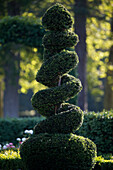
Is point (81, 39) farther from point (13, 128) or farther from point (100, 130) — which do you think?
point (100, 130)

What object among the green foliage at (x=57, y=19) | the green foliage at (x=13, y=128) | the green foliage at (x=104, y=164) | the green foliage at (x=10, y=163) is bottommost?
the green foliage at (x=13, y=128)

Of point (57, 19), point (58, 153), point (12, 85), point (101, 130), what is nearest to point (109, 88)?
point (12, 85)

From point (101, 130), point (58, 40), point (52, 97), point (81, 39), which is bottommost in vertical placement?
point (101, 130)

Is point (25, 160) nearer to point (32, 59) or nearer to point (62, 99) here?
point (62, 99)

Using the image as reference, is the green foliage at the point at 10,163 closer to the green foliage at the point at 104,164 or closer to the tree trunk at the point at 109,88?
the green foliage at the point at 104,164

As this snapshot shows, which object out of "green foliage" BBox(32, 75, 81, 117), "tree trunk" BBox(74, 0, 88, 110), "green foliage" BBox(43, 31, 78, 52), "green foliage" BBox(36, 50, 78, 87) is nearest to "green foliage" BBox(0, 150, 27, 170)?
"green foliage" BBox(32, 75, 81, 117)

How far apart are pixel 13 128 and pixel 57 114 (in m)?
5.17

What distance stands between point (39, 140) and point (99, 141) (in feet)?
9.34

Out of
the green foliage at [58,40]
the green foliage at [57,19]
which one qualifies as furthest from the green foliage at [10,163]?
the green foliage at [57,19]

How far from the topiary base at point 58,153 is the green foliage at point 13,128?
5098 mm

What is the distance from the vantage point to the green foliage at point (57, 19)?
6.77 meters

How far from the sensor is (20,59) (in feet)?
52.8

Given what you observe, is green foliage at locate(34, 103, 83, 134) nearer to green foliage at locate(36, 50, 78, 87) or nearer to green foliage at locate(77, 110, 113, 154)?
green foliage at locate(36, 50, 78, 87)

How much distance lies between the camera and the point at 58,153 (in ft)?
17.9
